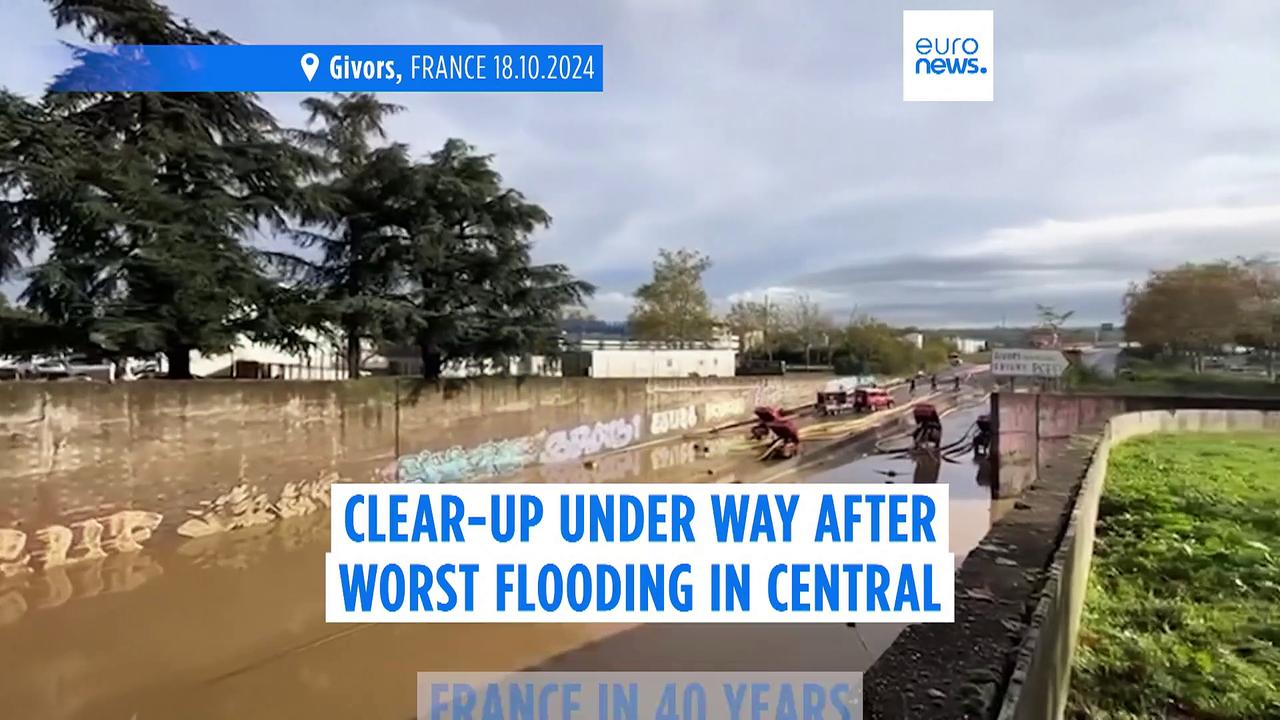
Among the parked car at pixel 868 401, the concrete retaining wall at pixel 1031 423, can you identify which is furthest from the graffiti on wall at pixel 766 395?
the concrete retaining wall at pixel 1031 423

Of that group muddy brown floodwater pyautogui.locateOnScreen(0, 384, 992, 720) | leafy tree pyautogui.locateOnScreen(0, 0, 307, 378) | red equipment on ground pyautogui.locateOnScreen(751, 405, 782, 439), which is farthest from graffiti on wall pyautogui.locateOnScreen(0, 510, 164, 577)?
red equipment on ground pyautogui.locateOnScreen(751, 405, 782, 439)

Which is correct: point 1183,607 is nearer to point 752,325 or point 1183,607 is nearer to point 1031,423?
point 1031,423

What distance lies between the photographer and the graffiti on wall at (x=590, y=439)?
19.2 meters

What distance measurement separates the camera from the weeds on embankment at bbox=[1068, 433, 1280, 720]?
3.59 metres

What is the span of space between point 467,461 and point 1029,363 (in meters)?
16.9

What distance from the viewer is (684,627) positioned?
7750 millimetres

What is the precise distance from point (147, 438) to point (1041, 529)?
10332mm

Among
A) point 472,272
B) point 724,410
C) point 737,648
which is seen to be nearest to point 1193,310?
point 724,410

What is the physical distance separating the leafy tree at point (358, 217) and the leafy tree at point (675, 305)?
27712 mm

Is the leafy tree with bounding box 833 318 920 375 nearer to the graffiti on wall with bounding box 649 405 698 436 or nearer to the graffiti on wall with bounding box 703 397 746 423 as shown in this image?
the graffiti on wall with bounding box 703 397 746 423

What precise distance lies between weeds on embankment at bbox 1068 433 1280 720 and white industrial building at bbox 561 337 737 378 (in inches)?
798

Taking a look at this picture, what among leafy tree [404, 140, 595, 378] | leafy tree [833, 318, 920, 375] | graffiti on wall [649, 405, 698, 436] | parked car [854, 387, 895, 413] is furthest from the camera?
leafy tree [833, 318, 920, 375]

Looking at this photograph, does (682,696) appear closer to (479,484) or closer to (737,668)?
(737,668)

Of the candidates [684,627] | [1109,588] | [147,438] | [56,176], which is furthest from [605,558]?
[56,176]
